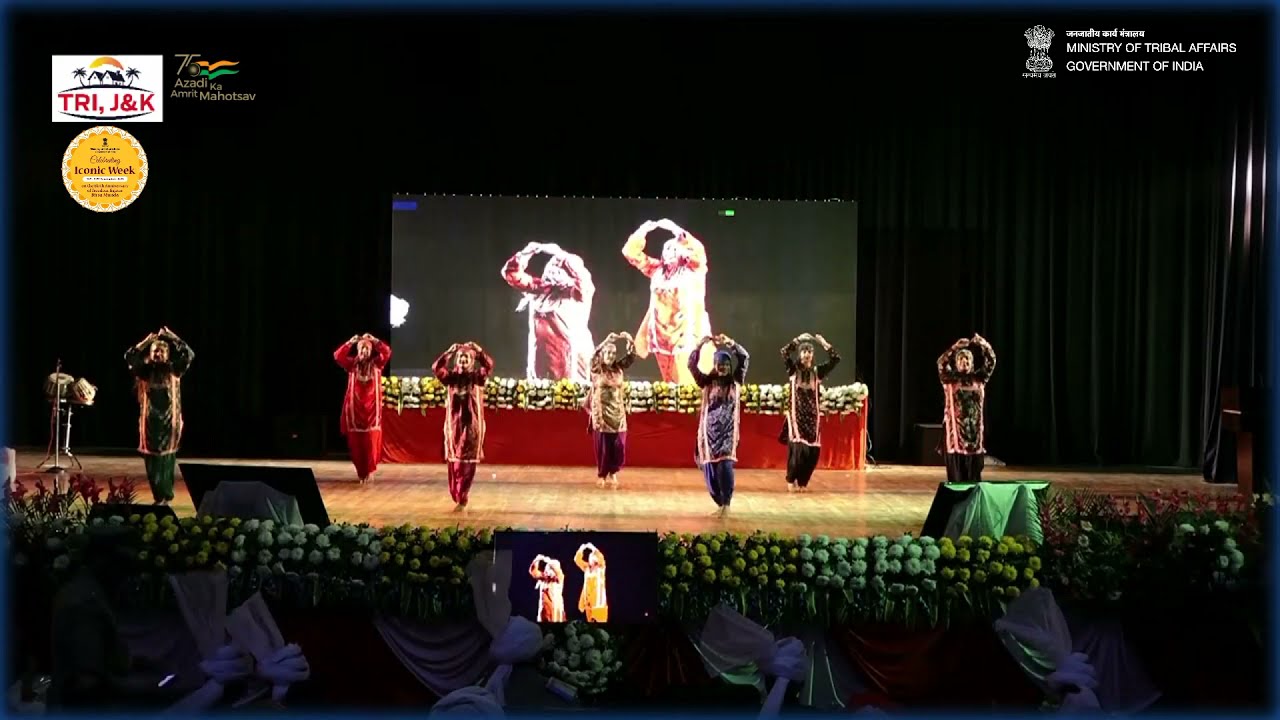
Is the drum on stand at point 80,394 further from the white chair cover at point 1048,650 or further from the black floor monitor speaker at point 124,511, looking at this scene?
the white chair cover at point 1048,650

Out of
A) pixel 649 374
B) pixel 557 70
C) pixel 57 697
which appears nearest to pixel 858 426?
pixel 649 374

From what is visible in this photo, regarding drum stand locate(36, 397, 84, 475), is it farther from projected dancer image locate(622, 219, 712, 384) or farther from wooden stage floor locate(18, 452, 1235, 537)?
projected dancer image locate(622, 219, 712, 384)

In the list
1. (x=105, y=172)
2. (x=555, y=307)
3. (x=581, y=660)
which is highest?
(x=105, y=172)

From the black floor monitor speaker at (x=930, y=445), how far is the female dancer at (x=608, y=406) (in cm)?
454

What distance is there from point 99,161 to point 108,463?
13.1 feet

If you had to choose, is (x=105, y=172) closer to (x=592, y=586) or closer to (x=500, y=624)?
(x=500, y=624)

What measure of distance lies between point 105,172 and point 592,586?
11.3 meters

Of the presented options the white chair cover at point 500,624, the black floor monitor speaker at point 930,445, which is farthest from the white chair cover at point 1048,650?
the black floor monitor speaker at point 930,445

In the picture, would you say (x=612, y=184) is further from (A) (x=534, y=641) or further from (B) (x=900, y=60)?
(A) (x=534, y=641)

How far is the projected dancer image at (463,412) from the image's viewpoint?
8.65m

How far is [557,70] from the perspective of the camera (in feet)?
42.4

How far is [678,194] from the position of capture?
13750mm

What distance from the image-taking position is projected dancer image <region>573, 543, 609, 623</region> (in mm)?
4863

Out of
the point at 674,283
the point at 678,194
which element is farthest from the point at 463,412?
the point at 678,194
